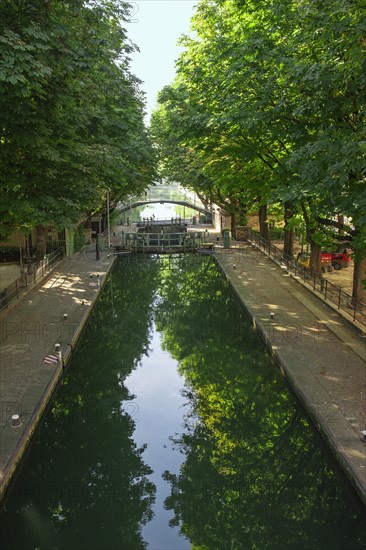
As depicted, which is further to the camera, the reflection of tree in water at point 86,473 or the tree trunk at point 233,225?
the tree trunk at point 233,225

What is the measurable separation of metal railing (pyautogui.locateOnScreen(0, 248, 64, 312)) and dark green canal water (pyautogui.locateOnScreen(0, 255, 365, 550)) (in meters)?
4.54

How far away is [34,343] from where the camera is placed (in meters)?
16.2

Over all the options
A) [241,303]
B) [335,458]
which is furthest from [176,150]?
[335,458]

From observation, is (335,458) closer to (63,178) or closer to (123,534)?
(123,534)

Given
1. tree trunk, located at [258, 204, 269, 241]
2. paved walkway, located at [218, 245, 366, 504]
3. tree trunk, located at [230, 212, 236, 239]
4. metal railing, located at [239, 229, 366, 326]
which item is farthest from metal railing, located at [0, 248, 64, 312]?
tree trunk, located at [230, 212, 236, 239]

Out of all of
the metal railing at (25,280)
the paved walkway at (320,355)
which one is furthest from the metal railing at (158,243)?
the paved walkway at (320,355)

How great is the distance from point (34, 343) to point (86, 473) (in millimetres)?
6522

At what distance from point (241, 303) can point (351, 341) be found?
7497mm

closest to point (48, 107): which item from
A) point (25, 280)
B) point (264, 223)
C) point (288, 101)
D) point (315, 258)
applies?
point (288, 101)

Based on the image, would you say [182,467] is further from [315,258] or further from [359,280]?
[315,258]

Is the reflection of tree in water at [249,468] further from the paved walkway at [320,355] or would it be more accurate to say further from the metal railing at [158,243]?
the metal railing at [158,243]

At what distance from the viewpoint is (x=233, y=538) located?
8.88 metres

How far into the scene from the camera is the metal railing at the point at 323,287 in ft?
59.5

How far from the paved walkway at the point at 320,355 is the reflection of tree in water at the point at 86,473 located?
167 inches
